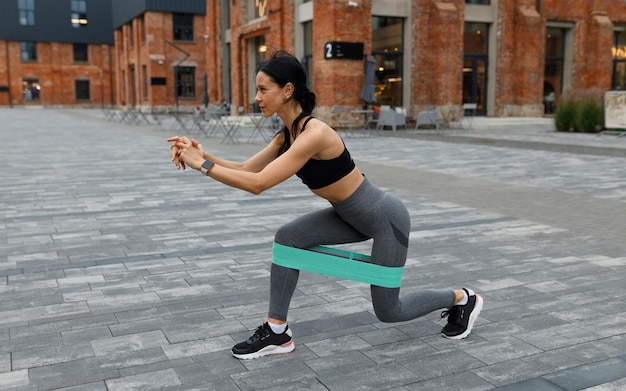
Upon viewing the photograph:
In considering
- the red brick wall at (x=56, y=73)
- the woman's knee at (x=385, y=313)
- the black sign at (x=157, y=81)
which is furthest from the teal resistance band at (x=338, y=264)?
the red brick wall at (x=56, y=73)

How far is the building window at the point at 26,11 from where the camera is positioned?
62281mm

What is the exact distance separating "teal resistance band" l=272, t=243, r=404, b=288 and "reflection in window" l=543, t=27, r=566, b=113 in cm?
2944

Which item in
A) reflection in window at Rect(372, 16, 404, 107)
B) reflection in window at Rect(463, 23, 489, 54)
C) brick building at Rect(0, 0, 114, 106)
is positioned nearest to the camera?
reflection in window at Rect(372, 16, 404, 107)

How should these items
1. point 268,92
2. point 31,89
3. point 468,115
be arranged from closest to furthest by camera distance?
1. point 268,92
2. point 468,115
3. point 31,89

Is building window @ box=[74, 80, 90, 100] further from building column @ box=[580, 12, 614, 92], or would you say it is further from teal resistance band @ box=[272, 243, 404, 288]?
teal resistance band @ box=[272, 243, 404, 288]

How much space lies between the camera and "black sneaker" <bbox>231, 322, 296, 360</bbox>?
354 centimetres

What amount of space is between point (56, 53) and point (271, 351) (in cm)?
6734

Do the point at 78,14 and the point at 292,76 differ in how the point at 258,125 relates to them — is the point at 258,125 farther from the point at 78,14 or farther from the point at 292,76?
the point at 78,14

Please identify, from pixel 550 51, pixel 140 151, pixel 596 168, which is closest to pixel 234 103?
pixel 550 51

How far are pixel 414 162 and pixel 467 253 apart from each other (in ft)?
25.3

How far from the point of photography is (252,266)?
5535 millimetres

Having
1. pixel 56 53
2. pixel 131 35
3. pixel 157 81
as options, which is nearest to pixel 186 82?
pixel 157 81

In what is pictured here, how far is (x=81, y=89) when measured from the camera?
6575 cm

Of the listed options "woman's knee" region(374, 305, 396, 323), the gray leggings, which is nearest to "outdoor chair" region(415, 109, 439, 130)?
the gray leggings
